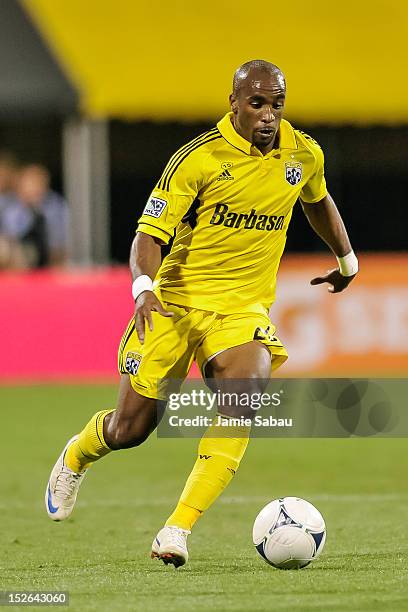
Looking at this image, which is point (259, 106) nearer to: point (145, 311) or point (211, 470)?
point (145, 311)

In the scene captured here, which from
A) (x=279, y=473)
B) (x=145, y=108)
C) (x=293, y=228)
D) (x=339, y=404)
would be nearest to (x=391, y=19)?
(x=145, y=108)

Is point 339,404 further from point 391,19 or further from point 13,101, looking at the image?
point 391,19

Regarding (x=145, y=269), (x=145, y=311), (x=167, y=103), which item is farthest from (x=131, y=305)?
(x=145, y=311)

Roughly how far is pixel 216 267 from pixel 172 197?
47 cm

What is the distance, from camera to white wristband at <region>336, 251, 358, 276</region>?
699cm

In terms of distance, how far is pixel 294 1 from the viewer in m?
17.9

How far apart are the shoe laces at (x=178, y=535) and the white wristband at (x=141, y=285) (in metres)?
0.98

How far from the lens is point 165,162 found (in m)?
23.2

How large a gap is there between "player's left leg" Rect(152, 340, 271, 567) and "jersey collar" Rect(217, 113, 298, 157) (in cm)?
88

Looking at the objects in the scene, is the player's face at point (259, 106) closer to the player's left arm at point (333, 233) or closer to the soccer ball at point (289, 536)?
the player's left arm at point (333, 233)

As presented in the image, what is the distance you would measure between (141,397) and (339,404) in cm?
479

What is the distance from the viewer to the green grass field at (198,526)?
5.34m

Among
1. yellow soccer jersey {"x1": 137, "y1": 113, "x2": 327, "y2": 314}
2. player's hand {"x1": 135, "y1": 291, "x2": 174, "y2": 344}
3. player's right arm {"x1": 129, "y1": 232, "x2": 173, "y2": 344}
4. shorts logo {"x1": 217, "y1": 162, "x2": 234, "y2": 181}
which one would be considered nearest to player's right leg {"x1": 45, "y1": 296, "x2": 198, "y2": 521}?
yellow soccer jersey {"x1": 137, "y1": 113, "x2": 327, "y2": 314}

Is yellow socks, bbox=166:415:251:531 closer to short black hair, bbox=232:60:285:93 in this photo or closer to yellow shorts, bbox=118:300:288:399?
yellow shorts, bbox=118:300:288:399
